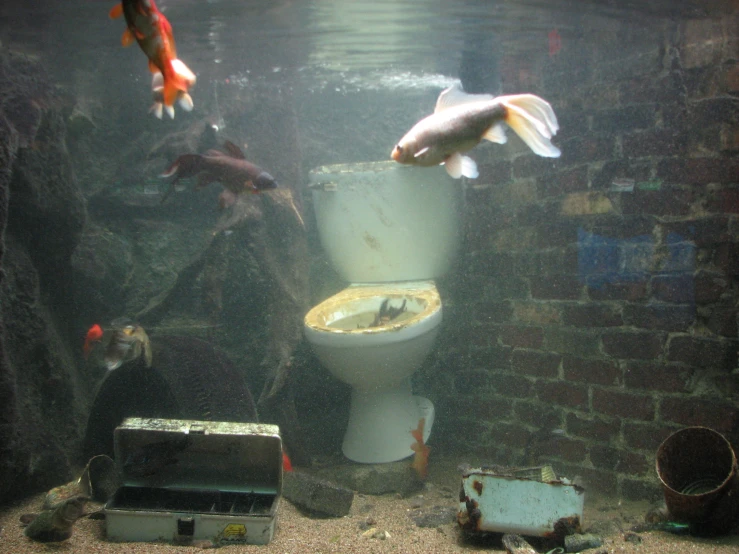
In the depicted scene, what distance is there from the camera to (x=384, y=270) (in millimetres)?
3930

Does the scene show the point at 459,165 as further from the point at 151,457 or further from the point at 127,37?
the point at 151,457

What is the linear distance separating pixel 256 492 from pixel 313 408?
5.26ft

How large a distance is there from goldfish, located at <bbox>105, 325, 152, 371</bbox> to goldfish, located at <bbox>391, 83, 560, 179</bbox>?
2142 mm

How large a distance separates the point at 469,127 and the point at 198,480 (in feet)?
6.73

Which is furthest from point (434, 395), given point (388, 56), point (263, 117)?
point (388, 56)

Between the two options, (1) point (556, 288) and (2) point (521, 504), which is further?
(1) point (556, 288)

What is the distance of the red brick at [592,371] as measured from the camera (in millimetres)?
3035

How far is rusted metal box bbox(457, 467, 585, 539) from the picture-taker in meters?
2.12

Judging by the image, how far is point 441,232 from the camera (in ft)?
12.5

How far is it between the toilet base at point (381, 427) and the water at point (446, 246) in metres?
0.07

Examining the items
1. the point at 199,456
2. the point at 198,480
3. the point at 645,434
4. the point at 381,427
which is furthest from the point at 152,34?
the point at 645,434

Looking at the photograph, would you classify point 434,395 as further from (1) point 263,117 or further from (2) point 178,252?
(1) point 263,117

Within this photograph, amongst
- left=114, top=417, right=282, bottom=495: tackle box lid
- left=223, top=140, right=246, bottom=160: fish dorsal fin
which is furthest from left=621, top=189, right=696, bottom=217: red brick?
left=114, top=417, right=282, bottom=495: tackle box lid

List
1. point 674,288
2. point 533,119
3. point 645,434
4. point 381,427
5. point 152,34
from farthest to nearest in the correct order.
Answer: point 381,427
point 645,434
point 674,288
point 533,119
point 152,34
